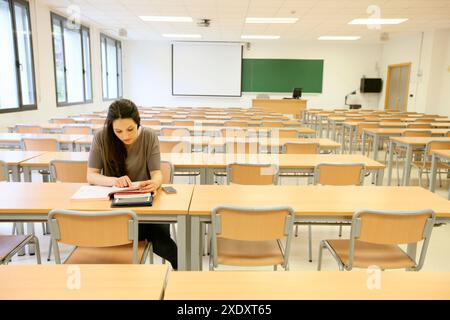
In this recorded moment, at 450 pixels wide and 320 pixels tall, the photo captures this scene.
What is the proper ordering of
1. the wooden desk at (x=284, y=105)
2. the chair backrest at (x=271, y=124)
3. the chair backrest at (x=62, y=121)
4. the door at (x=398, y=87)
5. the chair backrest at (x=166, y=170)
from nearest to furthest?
1. the chair backrest at (x=166, y=170)
2. the chair backrest at (x=62, y=121)
3. the chair backrest at (x=271, y=124)
4. the door at (x=398, y=87)
5. the wooden desk at (x=284, y=105)

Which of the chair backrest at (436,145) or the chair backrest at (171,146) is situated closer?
the chair backrest at (171,146)

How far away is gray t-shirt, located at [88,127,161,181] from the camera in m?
2.51

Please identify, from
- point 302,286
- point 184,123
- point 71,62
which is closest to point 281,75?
point 71,62

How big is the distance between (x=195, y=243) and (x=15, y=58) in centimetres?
678

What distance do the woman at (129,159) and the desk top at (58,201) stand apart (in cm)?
16

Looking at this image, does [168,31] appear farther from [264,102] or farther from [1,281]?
[1,281]

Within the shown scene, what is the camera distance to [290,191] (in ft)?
8.24

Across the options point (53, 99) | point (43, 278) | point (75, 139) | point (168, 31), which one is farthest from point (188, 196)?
point (168, 31)

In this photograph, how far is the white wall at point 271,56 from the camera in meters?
14.9

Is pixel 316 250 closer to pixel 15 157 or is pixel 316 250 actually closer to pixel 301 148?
pixel 301 148

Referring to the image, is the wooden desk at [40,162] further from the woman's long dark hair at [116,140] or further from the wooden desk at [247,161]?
the woman's long dark hair at [116,140]

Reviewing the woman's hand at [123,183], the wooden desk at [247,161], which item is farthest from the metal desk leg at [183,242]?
the wooden desk at [247,161]

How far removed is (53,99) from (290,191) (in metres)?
7.90

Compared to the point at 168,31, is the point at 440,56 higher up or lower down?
lower down
